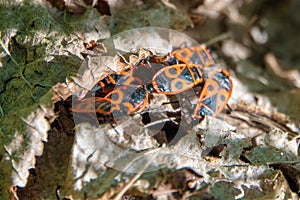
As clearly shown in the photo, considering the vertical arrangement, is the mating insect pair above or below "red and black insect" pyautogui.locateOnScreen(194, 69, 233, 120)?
above

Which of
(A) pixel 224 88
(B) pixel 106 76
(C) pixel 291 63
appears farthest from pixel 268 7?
(B) pixel 106 76

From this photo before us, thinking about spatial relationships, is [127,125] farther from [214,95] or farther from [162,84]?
[214,95]

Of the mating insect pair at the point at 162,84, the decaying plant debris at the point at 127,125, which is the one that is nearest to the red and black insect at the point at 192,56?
the mating insect pair at the point at 162,84

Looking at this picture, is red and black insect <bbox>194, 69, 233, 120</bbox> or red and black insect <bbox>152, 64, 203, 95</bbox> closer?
red and black insect <bbox>152, 64, 203, 95</bbox>

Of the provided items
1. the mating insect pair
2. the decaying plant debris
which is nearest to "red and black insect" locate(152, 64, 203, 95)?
the mating insect pair

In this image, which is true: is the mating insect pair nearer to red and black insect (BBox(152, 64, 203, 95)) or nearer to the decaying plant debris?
red and black insect (BBox(152, 64, 203, 95))

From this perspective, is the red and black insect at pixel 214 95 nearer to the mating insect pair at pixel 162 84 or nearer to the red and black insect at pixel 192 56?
the mating insect pair at pixel 162 84
